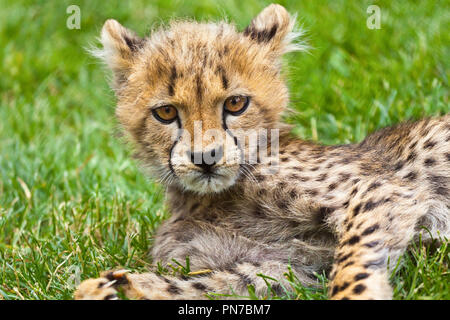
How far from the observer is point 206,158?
4.02m

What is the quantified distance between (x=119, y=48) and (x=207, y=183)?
1.32 meters

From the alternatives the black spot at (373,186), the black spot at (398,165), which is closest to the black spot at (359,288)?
the black spot at (373,186)

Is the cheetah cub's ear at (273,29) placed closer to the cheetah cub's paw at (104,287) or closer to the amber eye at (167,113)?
the amber eye at (167,113)

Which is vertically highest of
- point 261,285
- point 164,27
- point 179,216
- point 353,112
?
point 164,27

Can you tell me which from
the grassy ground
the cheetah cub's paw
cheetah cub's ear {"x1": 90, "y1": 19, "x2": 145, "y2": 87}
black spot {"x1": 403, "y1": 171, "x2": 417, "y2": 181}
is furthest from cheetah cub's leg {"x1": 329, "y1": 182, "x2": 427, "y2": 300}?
cheetah cub's ear {"x1": 90, "y1": 19, "x2": 145, "y2": 87}

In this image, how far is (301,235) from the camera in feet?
14.0

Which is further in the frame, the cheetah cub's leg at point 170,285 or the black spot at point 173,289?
the black spot at point 173,289

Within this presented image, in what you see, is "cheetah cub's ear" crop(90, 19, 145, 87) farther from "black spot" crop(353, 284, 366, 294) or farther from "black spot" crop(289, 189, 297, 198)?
"black spot" crop(353, 284, 366, 294)

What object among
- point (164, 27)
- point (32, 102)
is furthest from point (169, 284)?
point (32, 102)

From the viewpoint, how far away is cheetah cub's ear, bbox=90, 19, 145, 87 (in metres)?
4.79

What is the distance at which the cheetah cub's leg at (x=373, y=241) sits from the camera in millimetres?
3498
